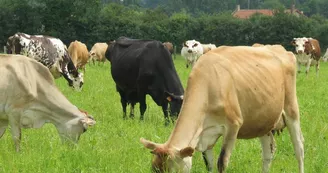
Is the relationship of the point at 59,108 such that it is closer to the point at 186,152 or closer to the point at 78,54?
the point at 186,152

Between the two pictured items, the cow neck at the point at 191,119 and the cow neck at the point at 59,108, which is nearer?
the cow neck at the point at 191,119

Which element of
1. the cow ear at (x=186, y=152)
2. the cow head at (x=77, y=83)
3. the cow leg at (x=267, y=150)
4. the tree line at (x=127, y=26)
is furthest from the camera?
the tree line at (x=127, y=26)

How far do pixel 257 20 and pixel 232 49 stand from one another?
45925 millimetres

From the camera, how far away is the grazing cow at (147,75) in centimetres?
1045

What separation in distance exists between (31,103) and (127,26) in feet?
140

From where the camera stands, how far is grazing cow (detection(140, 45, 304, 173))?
18.0 ft

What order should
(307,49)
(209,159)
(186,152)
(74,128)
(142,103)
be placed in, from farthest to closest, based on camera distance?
(307,49), (142,103), (74,128), (209,159), (186,152)

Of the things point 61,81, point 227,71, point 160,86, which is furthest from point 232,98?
point 61,81

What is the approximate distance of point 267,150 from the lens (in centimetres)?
706

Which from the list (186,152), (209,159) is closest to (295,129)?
(209,159)

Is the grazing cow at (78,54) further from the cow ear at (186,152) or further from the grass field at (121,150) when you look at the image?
the cow ear at (186,152)

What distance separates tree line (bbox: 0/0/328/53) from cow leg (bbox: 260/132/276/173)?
41506 millimetres

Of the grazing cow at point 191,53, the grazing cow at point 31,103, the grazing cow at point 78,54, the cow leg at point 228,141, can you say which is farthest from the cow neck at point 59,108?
the grazing cow at point 191,53

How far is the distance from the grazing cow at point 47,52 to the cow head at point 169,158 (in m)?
11.4
